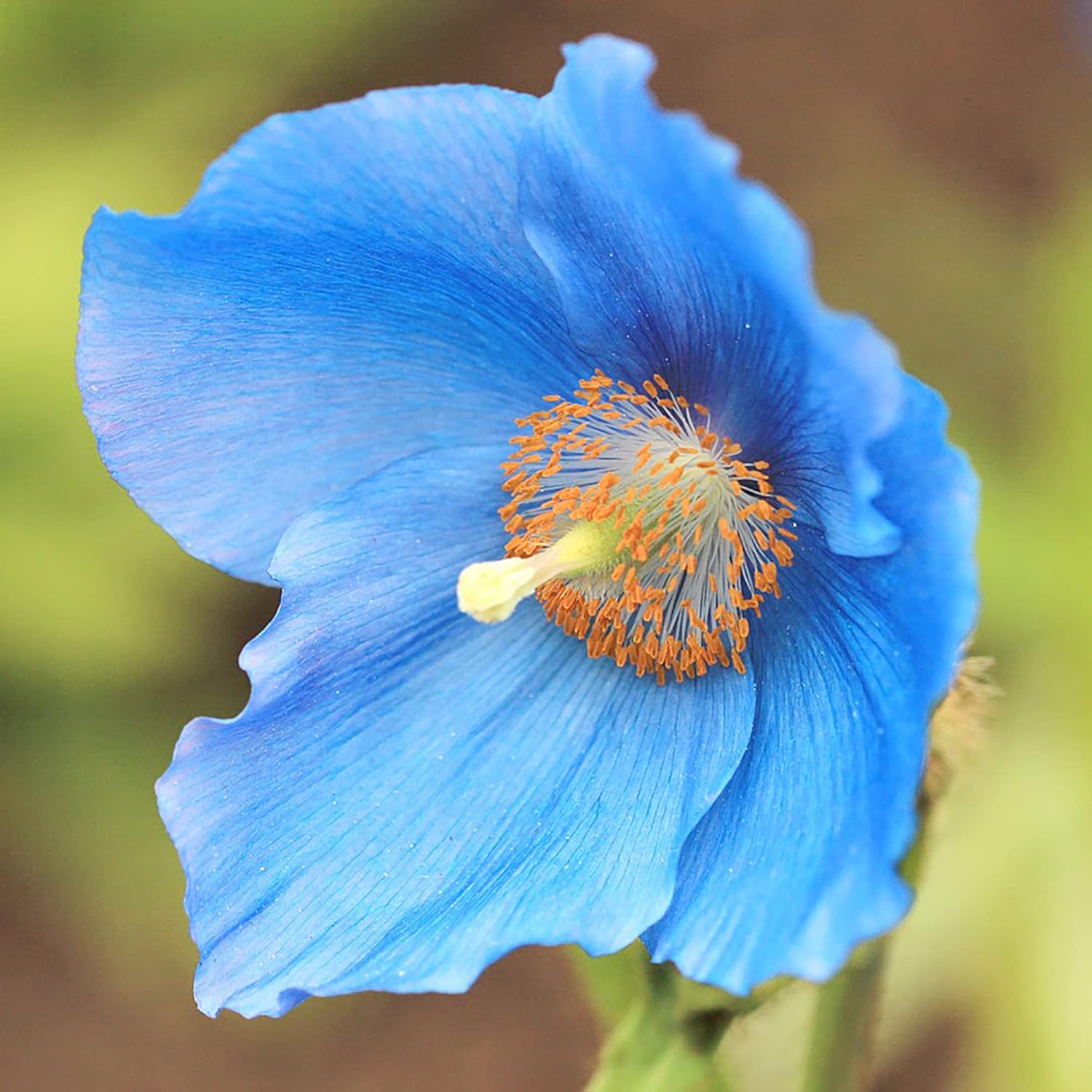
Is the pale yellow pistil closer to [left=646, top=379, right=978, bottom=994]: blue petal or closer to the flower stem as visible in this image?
[left=646, top=379, right=978, bottom=994]: blue petal

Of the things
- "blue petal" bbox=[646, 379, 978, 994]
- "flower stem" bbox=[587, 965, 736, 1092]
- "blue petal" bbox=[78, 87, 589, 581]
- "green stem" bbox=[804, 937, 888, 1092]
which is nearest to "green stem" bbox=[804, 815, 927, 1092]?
"green stem" bbox=[804, 937, 888, 1092]

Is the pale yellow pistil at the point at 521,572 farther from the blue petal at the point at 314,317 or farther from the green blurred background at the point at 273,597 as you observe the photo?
the green blurred background at the point at 273,597

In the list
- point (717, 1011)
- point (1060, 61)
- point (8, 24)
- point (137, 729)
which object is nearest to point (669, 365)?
point (717, 1011)

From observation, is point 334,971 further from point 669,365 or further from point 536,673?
point 669,365

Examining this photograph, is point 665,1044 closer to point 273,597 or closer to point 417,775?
point 417,775

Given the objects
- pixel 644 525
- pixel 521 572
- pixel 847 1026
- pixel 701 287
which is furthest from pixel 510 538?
pixel 847 1026
